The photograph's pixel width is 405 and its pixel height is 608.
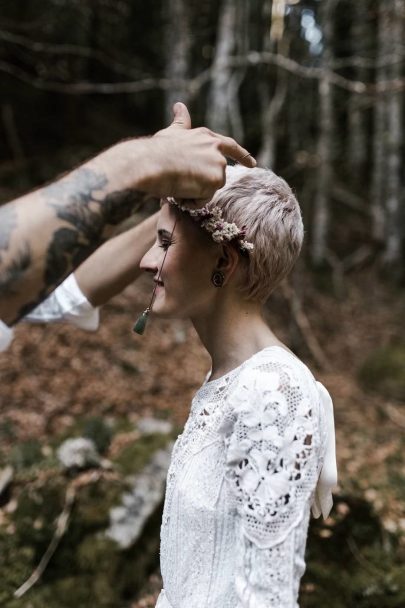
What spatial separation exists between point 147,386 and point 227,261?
565 centimetres

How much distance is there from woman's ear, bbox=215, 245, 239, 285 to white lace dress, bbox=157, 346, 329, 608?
1.02 feet

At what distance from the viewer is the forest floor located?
6168 millimetres

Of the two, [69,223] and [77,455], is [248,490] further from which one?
[77,455]

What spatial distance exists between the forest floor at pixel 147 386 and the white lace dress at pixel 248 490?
302cm

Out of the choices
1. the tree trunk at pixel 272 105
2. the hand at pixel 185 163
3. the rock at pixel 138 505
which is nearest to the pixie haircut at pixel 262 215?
the hand at pixel 185 163

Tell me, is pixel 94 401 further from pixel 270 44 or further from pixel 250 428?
pixel 270 44

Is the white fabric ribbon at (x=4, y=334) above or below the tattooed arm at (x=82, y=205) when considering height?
below

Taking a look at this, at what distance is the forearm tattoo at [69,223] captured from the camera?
1.31 metres

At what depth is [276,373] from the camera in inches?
67.1

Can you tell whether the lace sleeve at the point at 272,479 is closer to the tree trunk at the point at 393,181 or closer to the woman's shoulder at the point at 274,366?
the woman's shoulder at the point at 274,366

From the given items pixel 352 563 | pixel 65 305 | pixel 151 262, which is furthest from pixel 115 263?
pixel 352 563

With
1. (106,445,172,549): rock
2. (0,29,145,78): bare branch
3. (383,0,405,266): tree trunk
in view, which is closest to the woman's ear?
(106,445,172,549): rock

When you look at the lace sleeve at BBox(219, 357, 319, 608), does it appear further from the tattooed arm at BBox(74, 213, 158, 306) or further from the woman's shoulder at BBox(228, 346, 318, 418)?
the tattooed arm at BBox(74, 213, 158, 306)

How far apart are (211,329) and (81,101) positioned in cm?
1520
